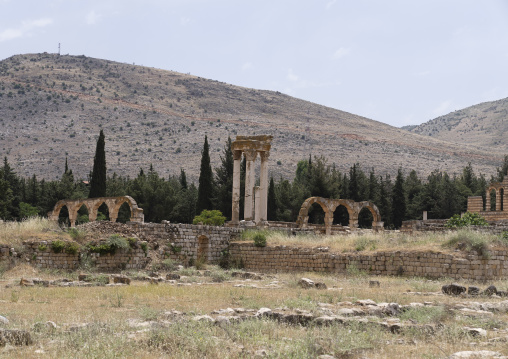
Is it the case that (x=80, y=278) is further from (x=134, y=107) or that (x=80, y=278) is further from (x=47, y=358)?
(x=134, y=107)

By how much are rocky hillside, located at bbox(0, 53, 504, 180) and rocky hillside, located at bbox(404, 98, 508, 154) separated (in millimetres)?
11078

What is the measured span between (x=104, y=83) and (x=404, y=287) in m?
113

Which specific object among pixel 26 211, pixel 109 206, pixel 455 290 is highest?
pixel 109 206

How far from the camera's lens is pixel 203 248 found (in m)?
26.5

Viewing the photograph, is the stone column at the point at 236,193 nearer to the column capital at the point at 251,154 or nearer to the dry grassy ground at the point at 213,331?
the column capital at the point at 251,154

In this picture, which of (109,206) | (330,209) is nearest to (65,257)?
(109,206)

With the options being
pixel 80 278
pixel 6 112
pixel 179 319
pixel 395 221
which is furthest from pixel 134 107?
pixel 179 319

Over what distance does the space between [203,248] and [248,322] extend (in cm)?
1677

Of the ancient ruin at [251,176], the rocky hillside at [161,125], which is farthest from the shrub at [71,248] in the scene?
the rocky hillside at [161,125]

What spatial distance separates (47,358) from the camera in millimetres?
7797

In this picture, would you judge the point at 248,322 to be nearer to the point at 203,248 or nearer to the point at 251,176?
the point at 203,248

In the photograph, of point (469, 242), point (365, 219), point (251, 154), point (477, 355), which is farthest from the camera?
point (365, 219)

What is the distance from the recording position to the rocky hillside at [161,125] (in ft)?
291

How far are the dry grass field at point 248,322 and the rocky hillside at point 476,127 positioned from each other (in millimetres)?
108217
